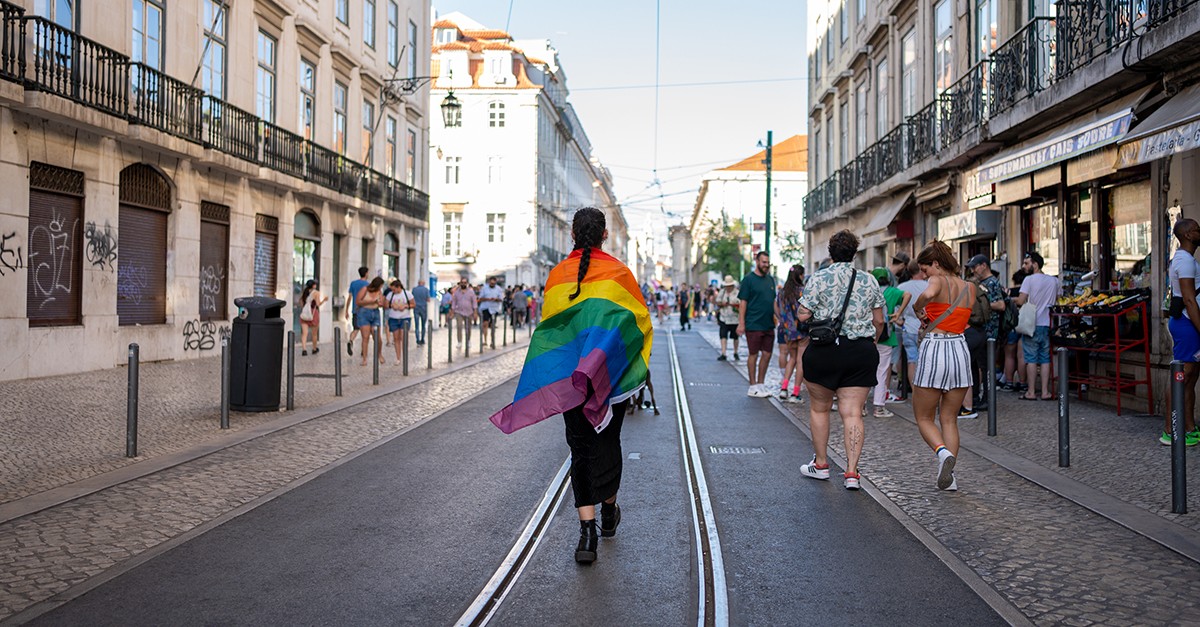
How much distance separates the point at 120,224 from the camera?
59.9 ft

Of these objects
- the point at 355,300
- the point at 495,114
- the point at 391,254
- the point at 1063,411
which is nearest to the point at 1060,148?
the point at 1063,411

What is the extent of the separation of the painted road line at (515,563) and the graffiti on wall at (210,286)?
628 inches

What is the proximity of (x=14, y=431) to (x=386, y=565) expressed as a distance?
20.2 feet

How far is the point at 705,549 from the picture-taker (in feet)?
18.3

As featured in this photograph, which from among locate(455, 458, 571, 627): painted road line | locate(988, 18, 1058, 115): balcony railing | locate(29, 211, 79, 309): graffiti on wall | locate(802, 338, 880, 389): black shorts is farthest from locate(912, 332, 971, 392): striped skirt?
locate(29, 211, 79, 309): graffiti on wall

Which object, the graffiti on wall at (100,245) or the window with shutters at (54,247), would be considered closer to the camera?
the window with shutters at (54,247)

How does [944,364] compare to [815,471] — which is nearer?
[944,364]

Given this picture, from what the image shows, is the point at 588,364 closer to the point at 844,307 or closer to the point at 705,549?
the point at 705,549

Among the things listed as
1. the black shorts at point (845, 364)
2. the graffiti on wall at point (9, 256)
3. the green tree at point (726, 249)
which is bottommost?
the black shorts at point (845, 364)

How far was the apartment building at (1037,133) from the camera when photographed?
37.9 feet

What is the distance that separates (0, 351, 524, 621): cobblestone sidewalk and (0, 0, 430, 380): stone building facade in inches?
287

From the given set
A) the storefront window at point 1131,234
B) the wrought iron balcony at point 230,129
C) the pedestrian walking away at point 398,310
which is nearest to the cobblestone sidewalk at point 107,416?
the pedestrian walking away at point 398,310

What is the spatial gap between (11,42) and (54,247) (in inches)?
126

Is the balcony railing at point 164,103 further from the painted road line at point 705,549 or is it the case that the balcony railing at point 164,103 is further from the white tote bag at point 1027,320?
the white tote bag at point 1027,320
